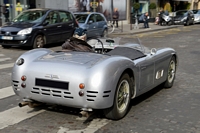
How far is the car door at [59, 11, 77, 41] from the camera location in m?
14.9

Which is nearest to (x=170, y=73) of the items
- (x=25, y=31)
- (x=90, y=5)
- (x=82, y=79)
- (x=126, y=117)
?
(x=126, y=117)

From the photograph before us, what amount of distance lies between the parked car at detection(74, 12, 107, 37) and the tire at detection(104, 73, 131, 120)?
1169 centimetres

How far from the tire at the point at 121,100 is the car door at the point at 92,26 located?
1170 cm

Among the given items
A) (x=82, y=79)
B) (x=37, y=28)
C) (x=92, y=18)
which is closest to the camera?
(x=82, y=79)

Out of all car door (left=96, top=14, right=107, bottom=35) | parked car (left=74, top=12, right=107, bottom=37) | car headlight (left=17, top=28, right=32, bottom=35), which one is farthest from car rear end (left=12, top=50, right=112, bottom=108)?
car door (left=96, top=14, right=107, bottom=35)

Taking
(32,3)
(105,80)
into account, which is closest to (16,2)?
(32,3)

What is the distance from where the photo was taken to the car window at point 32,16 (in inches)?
552

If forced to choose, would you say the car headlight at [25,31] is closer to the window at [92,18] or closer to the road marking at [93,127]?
the window at [92,18]

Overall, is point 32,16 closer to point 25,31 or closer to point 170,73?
point 25,31

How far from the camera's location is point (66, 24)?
1513 centimetres

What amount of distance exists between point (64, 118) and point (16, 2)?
64.7ft

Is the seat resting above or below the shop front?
below

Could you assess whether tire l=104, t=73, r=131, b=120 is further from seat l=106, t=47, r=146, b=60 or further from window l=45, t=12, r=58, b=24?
window l=45, t=12, r=58, b=24

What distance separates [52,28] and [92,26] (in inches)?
128
